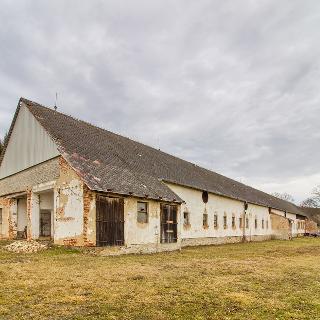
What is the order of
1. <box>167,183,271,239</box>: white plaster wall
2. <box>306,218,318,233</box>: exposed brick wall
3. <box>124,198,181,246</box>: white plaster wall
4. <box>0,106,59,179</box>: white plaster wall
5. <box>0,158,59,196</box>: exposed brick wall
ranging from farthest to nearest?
<box>306,218,318,233</box>: exposed brick wall, <box>167,183,271,239</box>: white plaster wall, <box>0,106,59,179</box>: white plaster wall, <box>0,158,59,196</box>: exposed brick wall, <box>124,198,181,246</box>: white plaster wall

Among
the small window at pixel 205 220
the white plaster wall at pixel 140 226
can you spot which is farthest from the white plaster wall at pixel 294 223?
the white plaster wall at pixel 140 226

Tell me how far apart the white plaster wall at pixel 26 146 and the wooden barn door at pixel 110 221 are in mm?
3701

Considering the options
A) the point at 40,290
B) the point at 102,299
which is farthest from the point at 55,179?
the point at 102,299

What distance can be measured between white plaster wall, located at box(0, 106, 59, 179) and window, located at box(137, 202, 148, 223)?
15.5 feet

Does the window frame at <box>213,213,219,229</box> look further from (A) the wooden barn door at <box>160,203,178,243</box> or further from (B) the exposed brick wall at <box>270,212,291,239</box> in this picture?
(B) the exposed brick wall at <box>270,212,291,239</box>

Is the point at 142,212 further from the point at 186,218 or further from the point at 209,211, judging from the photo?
the point at 209,211

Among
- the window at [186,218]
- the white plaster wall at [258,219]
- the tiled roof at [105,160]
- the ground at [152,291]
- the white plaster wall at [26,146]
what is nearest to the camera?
the ground at [152,291]

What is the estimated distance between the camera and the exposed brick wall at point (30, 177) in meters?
18.2

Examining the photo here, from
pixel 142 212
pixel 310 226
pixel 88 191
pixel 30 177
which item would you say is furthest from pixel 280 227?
pixel 88 191

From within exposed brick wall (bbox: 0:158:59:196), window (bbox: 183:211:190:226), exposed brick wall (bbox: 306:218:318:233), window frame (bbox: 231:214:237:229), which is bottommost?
exposed brick wall (bbox: 306:218:318:233)

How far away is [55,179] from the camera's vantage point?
1777 cm

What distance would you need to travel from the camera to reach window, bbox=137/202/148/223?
1828 cm

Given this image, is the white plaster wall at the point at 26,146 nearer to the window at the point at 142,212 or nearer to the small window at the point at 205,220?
the window at the point at 142,212

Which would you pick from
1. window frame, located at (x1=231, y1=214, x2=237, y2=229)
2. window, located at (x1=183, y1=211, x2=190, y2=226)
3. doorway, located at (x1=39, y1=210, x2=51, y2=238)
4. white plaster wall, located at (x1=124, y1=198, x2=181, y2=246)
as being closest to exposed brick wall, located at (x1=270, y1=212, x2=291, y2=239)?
window frame, located at (x1=231, y1=214, x2=237, y2=229)
